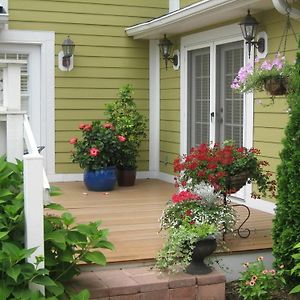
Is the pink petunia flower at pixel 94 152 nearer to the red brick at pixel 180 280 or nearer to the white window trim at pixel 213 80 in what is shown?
the white window trim at pixel 213 80

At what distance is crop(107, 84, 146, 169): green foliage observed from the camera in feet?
25.7

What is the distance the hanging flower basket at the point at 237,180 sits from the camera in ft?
15.6

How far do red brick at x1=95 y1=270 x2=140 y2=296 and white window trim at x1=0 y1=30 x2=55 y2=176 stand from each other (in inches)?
172

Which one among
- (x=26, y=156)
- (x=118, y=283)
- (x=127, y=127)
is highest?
(x=127, y=127)

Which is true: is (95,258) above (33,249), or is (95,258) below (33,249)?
below

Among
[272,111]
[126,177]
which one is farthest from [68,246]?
[126,177]

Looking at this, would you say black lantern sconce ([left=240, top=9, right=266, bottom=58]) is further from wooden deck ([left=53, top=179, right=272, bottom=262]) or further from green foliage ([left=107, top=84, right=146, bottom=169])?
green foliage ([left=107, top=84, right=146, bottom=169])

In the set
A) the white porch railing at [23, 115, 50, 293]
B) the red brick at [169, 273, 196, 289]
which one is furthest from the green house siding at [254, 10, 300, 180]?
the white porch railing at [23, 115, 50, 293]

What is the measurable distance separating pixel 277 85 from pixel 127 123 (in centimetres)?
336

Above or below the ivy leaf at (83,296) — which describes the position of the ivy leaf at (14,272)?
above

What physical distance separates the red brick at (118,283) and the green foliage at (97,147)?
347 cm

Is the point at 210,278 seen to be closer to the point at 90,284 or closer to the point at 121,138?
the point at 90,284

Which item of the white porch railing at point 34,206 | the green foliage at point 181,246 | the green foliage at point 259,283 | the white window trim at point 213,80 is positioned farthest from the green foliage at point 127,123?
the white porch railing at point 34,206

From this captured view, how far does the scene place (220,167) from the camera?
15.4ft
